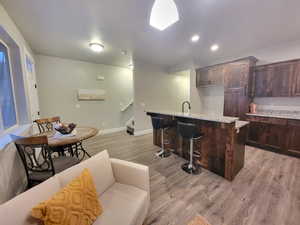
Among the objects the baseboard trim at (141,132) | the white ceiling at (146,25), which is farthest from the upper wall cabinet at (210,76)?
the baseboard trim at (141,132)

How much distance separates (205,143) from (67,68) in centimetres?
468

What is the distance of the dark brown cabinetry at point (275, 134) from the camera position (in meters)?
2.96

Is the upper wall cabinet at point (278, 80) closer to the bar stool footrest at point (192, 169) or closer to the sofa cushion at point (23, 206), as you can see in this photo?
the bar stool footrest at point (192, 169)

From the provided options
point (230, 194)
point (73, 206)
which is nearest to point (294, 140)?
point (230, 194)

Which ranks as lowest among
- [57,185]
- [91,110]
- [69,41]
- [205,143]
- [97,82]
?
[205,143]

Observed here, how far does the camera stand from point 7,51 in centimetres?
232

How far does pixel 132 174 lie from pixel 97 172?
37 centimetres

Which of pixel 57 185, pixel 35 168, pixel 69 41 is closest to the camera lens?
pixel 57 185

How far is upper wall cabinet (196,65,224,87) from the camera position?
4.17 meters

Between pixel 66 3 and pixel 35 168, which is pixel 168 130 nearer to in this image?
pixel 35 168

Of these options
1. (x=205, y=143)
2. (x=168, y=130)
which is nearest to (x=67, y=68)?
(x=168, y=130)

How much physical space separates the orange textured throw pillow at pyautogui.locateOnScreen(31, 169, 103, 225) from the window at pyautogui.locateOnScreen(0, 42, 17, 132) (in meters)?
2.04

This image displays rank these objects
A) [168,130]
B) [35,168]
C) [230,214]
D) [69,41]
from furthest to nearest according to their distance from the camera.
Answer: [168,130]
[69,41]
[35,168]
[230,214]

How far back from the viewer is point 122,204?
1.21m
